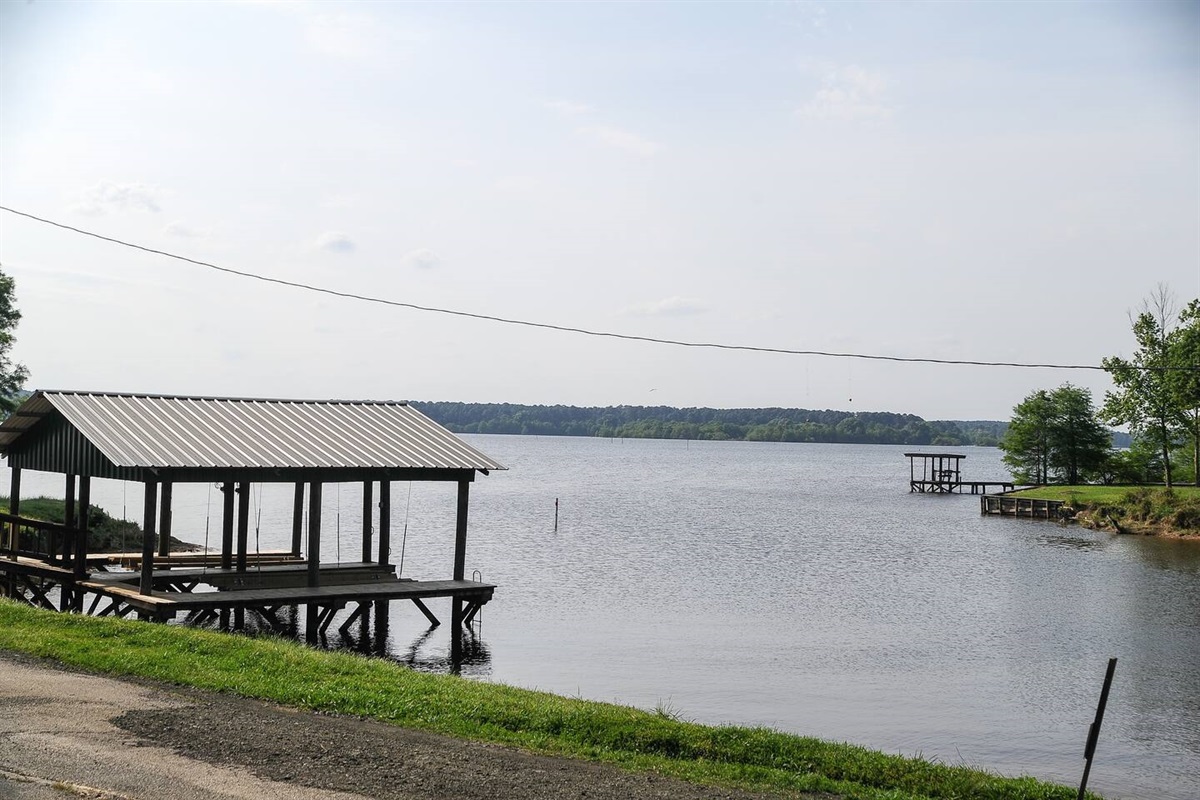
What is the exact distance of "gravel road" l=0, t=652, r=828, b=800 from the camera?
1008 cm

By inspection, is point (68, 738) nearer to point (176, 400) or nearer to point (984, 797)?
point (984, 797)

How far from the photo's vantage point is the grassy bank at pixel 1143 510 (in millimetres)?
63719

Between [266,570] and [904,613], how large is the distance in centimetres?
1943

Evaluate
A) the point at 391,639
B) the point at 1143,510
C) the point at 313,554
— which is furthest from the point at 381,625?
the point at 1143,510

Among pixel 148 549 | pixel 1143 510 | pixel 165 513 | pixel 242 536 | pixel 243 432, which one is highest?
pixel 243 432

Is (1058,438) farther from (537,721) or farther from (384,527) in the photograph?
(537,721)

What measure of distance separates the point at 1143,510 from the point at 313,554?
5716 centimetres

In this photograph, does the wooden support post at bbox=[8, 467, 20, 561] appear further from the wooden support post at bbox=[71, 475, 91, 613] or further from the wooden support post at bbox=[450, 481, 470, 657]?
the wooden support post at bbox=[450, 481, 470, 657]

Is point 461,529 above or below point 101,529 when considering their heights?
above

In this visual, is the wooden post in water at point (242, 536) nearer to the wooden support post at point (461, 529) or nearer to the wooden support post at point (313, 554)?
the wooden support post at point (313, 554)

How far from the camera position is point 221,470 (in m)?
23.4

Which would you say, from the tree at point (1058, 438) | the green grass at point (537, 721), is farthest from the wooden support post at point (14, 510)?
the tree at point (1058, 438)

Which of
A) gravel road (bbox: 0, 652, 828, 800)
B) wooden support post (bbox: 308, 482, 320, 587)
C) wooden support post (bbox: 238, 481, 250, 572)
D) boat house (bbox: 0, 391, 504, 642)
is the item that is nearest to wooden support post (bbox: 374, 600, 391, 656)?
boat house (bbox: 0, 391, 504, 642)

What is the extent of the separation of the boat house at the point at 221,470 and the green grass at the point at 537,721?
6170 millimetres
